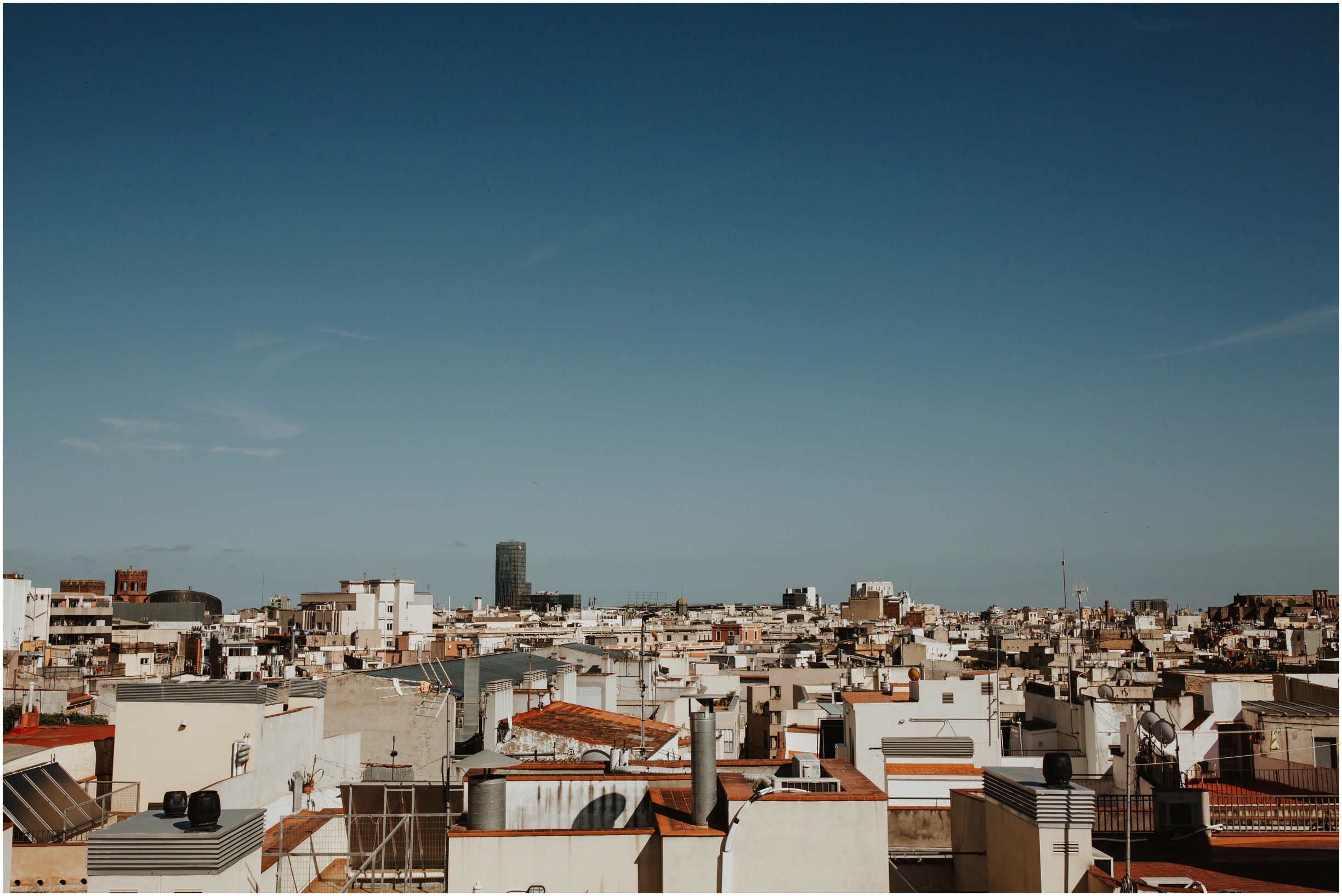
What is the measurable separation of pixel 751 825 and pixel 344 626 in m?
86.6

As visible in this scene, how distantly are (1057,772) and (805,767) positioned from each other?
3.06 metres

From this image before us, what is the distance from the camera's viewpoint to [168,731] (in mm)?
18219

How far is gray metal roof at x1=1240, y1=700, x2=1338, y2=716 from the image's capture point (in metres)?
24.5

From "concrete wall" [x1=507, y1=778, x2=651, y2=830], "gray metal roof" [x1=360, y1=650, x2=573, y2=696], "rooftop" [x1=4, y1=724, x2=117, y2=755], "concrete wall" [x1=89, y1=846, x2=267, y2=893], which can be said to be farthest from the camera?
"gray metal roof" [x1=360, y1=650, x2=573, y2=696]

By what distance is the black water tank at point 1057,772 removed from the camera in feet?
36.8

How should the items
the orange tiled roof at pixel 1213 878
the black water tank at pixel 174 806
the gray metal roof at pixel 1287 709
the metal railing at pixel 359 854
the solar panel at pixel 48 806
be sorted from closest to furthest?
the black water tank at pixel 174 806
the orange tiled roof at pixel 1213 878
the metal railing at pixel 359 854
the solar panel at pixel 48 806
the gray metal roof at pixel 1287 709

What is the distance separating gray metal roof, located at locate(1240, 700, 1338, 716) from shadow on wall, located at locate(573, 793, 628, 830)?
17.3 metres

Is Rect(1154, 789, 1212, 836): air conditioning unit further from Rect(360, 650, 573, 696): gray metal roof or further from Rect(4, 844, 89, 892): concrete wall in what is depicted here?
Rect(360, 650, 573, 696): gray metal roof

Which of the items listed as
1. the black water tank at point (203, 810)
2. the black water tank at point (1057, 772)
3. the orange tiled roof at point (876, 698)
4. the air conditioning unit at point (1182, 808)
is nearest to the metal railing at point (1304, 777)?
the air conditioning unit at point (1182, 808)

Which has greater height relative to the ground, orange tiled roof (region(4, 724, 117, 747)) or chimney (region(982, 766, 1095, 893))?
chimney (region(982, 766, 1095, 893))

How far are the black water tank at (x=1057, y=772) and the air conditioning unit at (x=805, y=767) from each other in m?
2.72

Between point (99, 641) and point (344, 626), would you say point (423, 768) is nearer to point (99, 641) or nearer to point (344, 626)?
point (99, 641)

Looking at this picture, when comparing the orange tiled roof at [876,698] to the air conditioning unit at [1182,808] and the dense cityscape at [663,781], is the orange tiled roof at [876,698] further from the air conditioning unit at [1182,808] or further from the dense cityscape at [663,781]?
the air conditioning unit at [1182,808]

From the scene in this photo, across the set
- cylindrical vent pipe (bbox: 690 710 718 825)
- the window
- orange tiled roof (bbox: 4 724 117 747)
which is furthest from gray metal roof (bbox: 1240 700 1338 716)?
orange tiled roof (bbox: 4 724 117 747)
